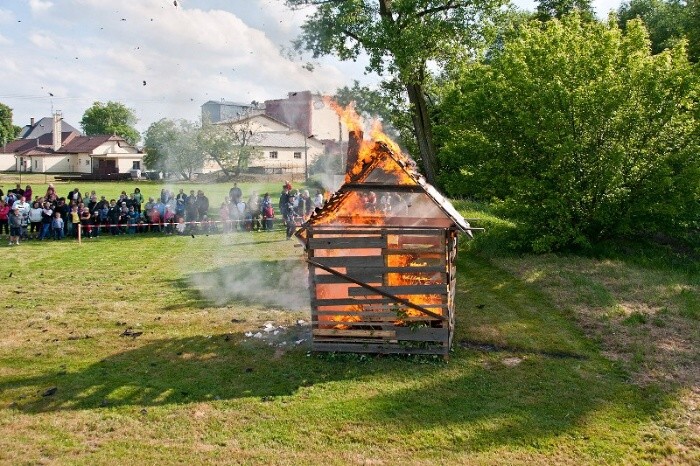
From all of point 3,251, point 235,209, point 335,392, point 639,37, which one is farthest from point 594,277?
point 3,251

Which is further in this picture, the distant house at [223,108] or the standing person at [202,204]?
the distant house at [223,108]

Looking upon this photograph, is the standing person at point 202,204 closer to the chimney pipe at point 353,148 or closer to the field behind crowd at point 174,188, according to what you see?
the field behind crowd at point 174,188

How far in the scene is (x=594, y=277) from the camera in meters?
14.5

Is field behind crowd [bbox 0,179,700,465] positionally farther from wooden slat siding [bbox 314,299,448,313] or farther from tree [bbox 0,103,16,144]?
tree [bbox 0,103,16,144]

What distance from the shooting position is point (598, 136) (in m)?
16.1

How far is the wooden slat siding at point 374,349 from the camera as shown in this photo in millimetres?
10078

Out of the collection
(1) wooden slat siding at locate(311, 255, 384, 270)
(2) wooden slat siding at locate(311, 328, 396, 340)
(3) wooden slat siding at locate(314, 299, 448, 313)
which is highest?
(1) wooden slat siding at locate(311, 255, 384, 270)

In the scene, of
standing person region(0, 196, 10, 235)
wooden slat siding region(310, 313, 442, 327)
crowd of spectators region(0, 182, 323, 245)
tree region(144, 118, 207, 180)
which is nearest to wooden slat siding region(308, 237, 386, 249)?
wooden slat siding region(310, 313, 442, 327)

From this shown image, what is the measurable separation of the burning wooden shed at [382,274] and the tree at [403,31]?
13828 mm

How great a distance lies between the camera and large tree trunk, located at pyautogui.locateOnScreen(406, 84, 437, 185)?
26578 millimetres

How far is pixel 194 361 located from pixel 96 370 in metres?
1.53

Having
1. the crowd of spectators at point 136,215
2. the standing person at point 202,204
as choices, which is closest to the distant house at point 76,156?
the crowd of spectators at point 136,215

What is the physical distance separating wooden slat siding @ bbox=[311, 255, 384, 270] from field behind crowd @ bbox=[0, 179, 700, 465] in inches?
61.5

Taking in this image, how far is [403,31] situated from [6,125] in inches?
3496
